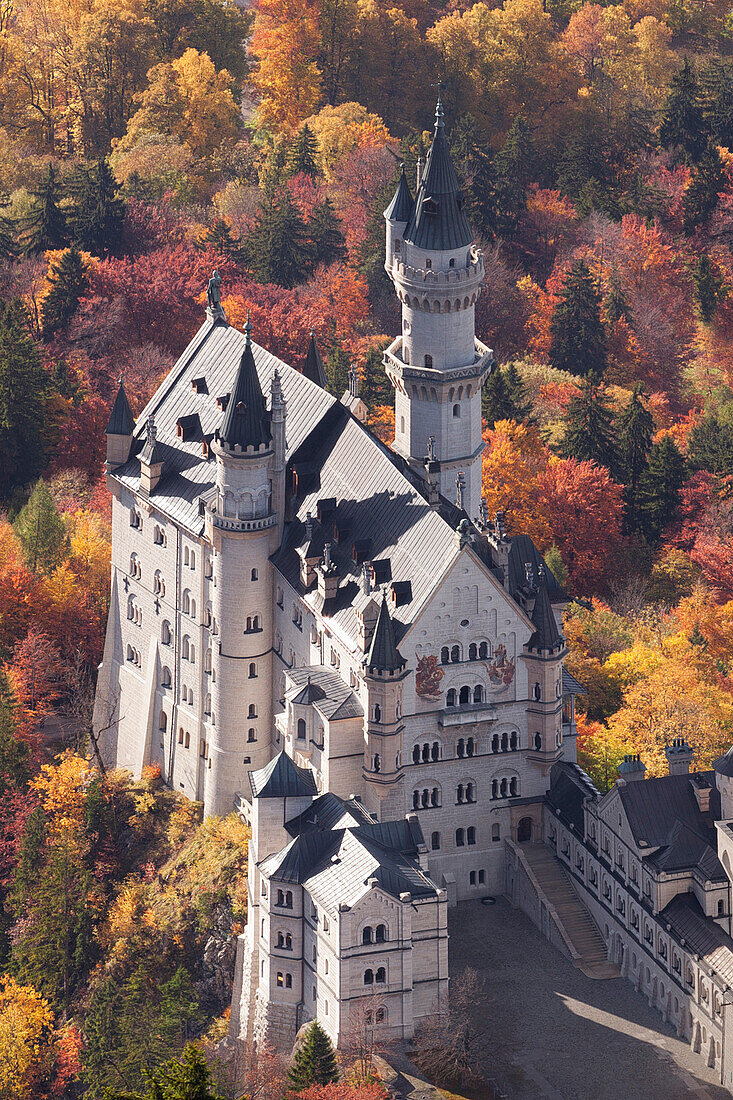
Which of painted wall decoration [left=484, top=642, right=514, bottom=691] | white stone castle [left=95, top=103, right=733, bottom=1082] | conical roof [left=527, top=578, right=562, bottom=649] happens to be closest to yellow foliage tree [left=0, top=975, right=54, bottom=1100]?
white stone castle [left=95, top=103, right=733, bottom=1082]

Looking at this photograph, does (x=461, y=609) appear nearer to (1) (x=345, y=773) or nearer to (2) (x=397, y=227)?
(1) (x=345, y=773)

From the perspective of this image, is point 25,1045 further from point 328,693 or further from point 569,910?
point 569,910

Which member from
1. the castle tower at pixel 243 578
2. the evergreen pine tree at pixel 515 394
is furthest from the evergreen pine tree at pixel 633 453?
the castle tower at pixel 243 578

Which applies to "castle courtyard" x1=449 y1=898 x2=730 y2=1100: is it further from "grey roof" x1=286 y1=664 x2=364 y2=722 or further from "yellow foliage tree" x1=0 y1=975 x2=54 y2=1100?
"yellow foliage tree" x1=0 y1=975 x2=54 y2=1100

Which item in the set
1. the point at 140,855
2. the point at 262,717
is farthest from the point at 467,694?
the point at 140,855

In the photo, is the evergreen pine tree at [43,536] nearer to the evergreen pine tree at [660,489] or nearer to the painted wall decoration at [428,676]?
the evergreen pine tree at [660,489]

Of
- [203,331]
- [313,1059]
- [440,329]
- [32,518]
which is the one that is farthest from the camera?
[32,518]

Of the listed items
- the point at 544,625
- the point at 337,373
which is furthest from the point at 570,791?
the point at 337,373
